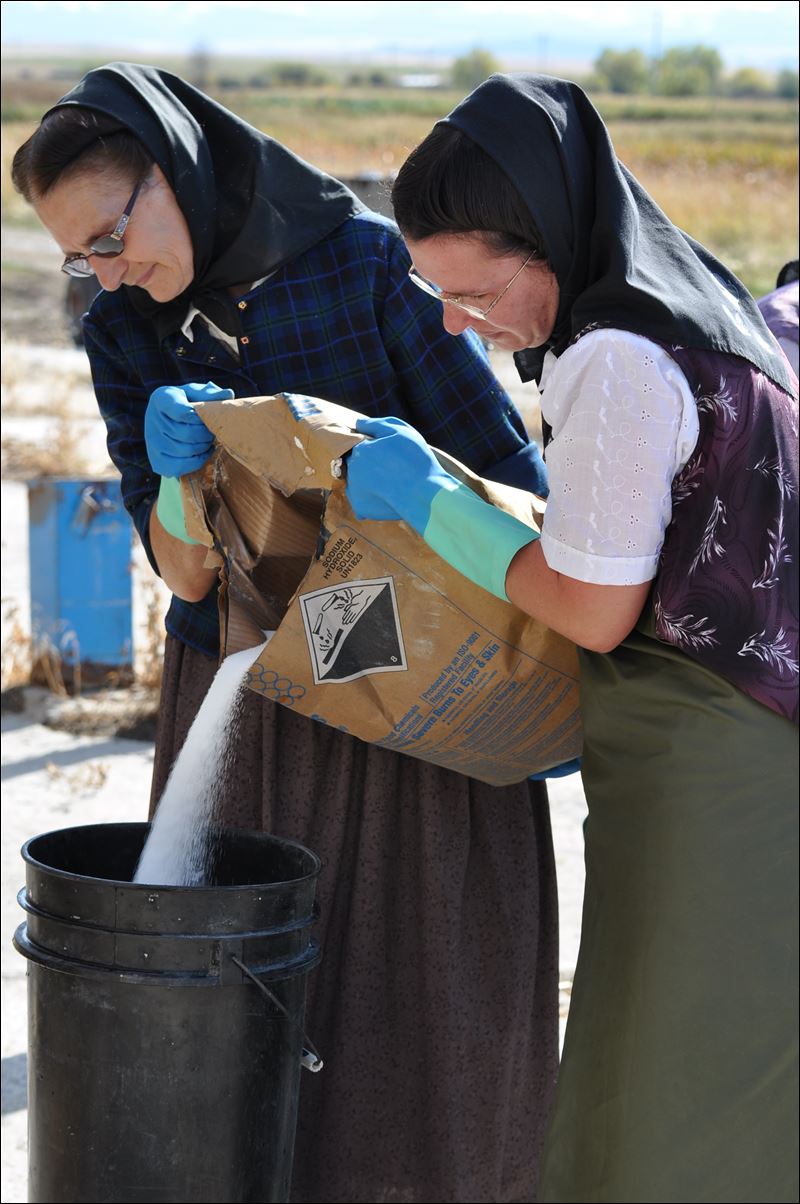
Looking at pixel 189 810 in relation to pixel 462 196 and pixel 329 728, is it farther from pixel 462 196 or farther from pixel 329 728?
pixel 462 196

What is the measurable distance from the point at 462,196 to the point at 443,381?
2.00ft

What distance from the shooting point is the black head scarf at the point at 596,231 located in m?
1.58

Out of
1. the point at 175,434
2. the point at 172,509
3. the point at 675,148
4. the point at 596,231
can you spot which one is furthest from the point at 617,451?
the point at 675,148

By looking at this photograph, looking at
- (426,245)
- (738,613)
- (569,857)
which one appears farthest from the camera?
(569,857)

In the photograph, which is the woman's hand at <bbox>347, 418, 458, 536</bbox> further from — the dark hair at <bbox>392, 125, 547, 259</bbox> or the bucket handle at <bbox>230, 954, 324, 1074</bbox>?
the bucket handle at <bbox>230, 954, 324, 1074</bbox>

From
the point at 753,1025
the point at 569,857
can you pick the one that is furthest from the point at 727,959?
the point at 569,857

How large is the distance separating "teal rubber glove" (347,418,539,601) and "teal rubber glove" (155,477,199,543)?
1.07 feet

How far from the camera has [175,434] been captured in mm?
2027

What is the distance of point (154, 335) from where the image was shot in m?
2.38

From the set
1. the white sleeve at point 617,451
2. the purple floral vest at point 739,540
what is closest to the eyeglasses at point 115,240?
the white sleeve at point 617,451

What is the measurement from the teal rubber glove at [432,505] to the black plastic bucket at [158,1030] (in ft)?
1.61

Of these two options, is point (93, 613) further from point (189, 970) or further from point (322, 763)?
point (189, 970)

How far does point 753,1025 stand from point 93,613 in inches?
166

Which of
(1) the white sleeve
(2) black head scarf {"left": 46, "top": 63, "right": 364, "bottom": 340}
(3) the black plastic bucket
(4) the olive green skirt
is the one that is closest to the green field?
(2) black head scarf {"left": 46, "top": 63, "right": 364, "bottom": 340}
